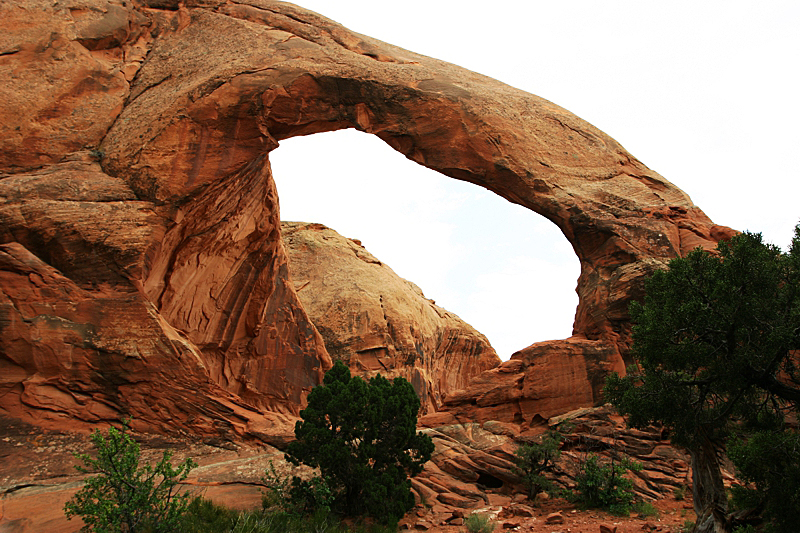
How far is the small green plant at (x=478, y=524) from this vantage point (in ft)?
39.8

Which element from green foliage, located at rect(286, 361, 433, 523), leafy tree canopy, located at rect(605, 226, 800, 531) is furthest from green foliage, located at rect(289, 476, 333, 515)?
leafy tree canopy, located at rect(605, 226, 800, 531)

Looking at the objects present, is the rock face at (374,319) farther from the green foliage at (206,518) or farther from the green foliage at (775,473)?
the green foliage at (775,473)

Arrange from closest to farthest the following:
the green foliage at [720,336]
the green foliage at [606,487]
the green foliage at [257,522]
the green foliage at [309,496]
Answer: the green foliage at [720,336] → the green foliage at [257,522] → the green foliage at [309,496] → the green foliage at [606,487]

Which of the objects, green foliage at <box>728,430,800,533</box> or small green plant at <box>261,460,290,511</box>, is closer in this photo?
green foliage at <box>728,430,800,533</box>

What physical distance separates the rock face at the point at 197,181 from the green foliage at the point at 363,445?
3513 mm

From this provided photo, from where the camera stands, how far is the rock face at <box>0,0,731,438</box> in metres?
15.5

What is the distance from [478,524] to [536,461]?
3148 mm

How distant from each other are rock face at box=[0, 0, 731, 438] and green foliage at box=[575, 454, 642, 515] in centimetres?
283

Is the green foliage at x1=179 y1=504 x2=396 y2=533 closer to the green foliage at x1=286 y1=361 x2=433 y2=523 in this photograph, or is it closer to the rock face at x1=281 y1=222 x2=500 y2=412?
the green foliage at x1=286 y1=361 x2=433 y2=523

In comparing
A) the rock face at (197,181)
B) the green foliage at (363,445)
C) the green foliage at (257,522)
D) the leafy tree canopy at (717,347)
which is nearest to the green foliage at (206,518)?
the green foliage at (257,522)

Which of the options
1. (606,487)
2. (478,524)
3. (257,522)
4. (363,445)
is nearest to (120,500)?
(257,522)

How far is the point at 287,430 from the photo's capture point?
16859 mm

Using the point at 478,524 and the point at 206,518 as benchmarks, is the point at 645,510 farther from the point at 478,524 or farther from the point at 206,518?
the point at 206,518

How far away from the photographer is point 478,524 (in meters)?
12.2
